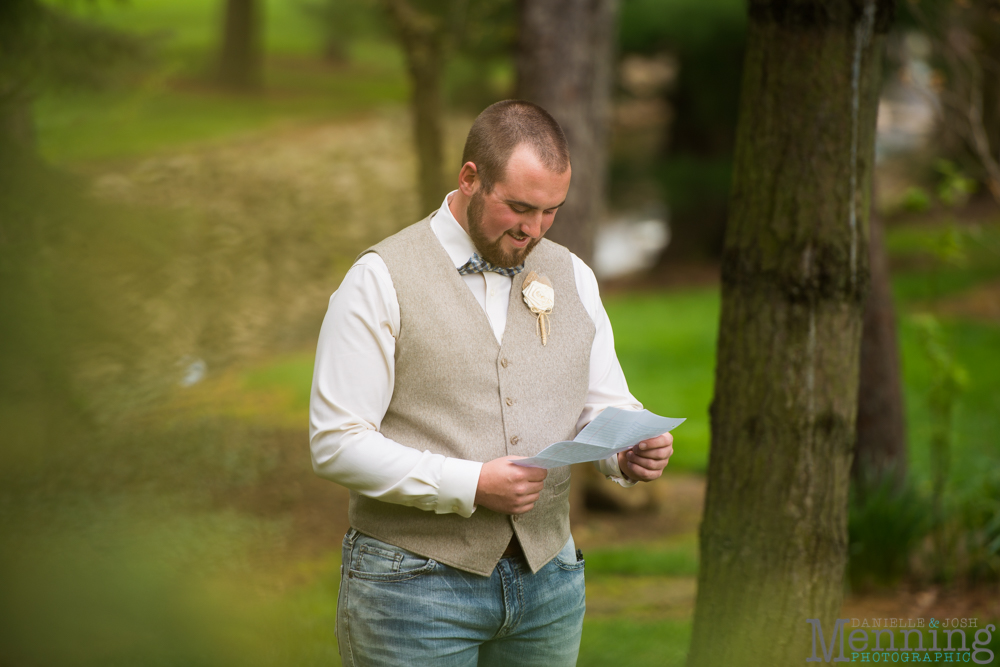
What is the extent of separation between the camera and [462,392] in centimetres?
187

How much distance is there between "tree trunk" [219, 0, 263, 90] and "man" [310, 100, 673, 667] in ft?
70.4

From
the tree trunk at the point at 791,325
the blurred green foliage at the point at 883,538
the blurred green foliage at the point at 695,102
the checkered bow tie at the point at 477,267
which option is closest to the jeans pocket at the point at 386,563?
the checkered bow tie at the point at 477,267

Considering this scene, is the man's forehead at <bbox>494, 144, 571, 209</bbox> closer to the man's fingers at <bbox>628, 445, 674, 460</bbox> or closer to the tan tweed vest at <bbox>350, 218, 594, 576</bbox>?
the tan tweed vest at <bbox>350, 218, 594, 576</bbox>

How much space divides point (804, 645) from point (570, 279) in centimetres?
145

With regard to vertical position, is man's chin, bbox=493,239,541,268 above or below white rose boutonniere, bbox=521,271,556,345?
above

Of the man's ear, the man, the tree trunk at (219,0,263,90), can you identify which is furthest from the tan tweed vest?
the tree trunk at (219,0,263,90)

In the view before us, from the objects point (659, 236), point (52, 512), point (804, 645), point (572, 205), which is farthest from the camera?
point (659, 236)

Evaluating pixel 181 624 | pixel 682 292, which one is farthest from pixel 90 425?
Answer: pixel 682 292

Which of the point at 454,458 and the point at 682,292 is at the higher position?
the point at 454,458

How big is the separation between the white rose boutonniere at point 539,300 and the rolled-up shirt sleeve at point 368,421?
1.04 ft

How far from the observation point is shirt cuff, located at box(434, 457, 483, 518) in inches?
70.2

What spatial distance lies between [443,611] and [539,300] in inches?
28.0

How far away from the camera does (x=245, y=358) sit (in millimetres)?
10375

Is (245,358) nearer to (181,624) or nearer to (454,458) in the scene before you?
(181,624)
